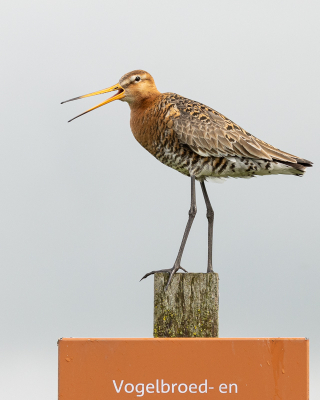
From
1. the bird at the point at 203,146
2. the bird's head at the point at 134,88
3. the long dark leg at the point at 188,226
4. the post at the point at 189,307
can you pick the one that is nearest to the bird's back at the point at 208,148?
the bird at the point at 203,146

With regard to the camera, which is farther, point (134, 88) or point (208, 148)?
point (134, 88)

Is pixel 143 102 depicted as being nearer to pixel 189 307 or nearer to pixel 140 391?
pixel 189 307

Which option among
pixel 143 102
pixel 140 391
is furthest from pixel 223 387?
pixel 143 102


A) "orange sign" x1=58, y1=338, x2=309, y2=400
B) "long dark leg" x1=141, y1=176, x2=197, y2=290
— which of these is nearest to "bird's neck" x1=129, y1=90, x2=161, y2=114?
"long dark leg" x1=141, y1=176, x2=197, y2=290

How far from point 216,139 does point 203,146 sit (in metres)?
0.25

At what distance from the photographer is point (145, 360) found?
23.3 feet

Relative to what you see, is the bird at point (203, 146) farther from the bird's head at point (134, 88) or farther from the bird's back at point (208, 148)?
the bird's head at point (134, 88)

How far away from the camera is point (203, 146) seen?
9.67m

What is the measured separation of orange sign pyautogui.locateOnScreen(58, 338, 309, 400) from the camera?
23.2 feet

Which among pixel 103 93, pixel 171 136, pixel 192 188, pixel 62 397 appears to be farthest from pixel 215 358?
pixel 103 93

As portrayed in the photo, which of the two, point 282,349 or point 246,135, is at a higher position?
point 246,135

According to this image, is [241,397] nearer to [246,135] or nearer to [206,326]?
[206,326]

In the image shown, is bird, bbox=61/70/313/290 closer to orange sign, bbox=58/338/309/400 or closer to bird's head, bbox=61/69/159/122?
bird's head, bbox=61/69/159/122

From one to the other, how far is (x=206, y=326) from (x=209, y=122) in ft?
11.5
